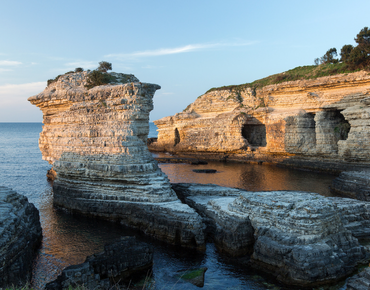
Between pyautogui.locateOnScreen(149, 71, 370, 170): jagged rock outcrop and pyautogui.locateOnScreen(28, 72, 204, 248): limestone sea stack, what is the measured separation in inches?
739

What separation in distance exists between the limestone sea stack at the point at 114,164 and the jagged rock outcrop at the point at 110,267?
7.58 ft

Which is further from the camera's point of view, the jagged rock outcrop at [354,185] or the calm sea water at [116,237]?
the jagged rock outcrop at [354,185]

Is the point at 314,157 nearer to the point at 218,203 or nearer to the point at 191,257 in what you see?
the point at 218,203

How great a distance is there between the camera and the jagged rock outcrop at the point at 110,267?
9.31 m

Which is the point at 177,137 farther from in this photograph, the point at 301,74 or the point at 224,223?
the point at 224,223

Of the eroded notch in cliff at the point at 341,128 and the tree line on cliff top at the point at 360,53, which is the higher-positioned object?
the tree line on cliff top at the point at 360,53

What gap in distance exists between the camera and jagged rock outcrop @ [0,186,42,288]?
8938mm

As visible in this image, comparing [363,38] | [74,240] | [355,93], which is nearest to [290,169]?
[355,93]

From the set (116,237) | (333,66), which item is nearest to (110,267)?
(116,237)

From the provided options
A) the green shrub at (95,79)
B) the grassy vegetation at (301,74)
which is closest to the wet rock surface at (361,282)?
the green shrub at (95,79)

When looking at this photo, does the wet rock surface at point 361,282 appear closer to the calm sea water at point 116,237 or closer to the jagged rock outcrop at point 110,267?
the calm sea water at point 116,237

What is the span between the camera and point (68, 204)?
694 inches

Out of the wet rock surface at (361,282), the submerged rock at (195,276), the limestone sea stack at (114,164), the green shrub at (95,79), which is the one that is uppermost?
the green shrub at (95,79)

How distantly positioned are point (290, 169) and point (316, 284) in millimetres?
23504
